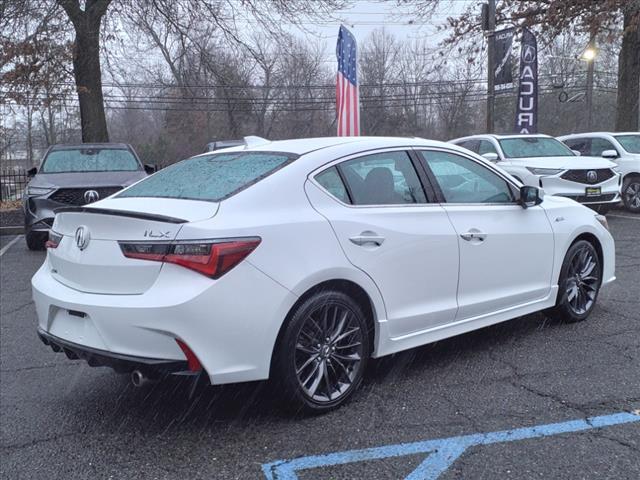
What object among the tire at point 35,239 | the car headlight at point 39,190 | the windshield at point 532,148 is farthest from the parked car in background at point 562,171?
the tire at point 35,239

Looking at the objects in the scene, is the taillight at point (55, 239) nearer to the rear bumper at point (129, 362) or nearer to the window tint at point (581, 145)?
the rear bumper at point (129, 362)

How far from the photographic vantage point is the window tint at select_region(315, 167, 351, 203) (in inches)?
147

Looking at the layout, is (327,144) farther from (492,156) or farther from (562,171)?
(492,156)

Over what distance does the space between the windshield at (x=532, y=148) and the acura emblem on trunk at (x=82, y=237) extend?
33.7 ft

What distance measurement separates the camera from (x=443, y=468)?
9.64ft

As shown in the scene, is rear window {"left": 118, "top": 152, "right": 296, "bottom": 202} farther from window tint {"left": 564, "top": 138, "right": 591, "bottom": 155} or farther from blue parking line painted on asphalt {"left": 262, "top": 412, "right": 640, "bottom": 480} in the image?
window tint {"left": 564, "top": 138, "right": 591, "bottom": 155}

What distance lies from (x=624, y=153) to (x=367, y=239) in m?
11.5

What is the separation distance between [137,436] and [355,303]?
1.40 meters

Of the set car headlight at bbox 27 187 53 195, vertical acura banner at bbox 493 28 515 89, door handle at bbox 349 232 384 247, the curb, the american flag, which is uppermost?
vertical acura banner at bbox 493 28 515 89

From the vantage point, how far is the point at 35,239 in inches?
390

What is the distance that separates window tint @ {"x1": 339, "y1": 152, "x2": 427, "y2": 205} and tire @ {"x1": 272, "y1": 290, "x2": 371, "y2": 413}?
70 cm

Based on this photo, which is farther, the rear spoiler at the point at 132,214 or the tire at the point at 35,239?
the tire at the point at 35,239

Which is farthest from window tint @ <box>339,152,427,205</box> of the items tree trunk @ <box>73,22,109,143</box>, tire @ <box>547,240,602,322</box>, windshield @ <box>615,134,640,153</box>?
tree trunk @ <box>73,22,109,143</box>

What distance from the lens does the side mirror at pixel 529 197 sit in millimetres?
4707
